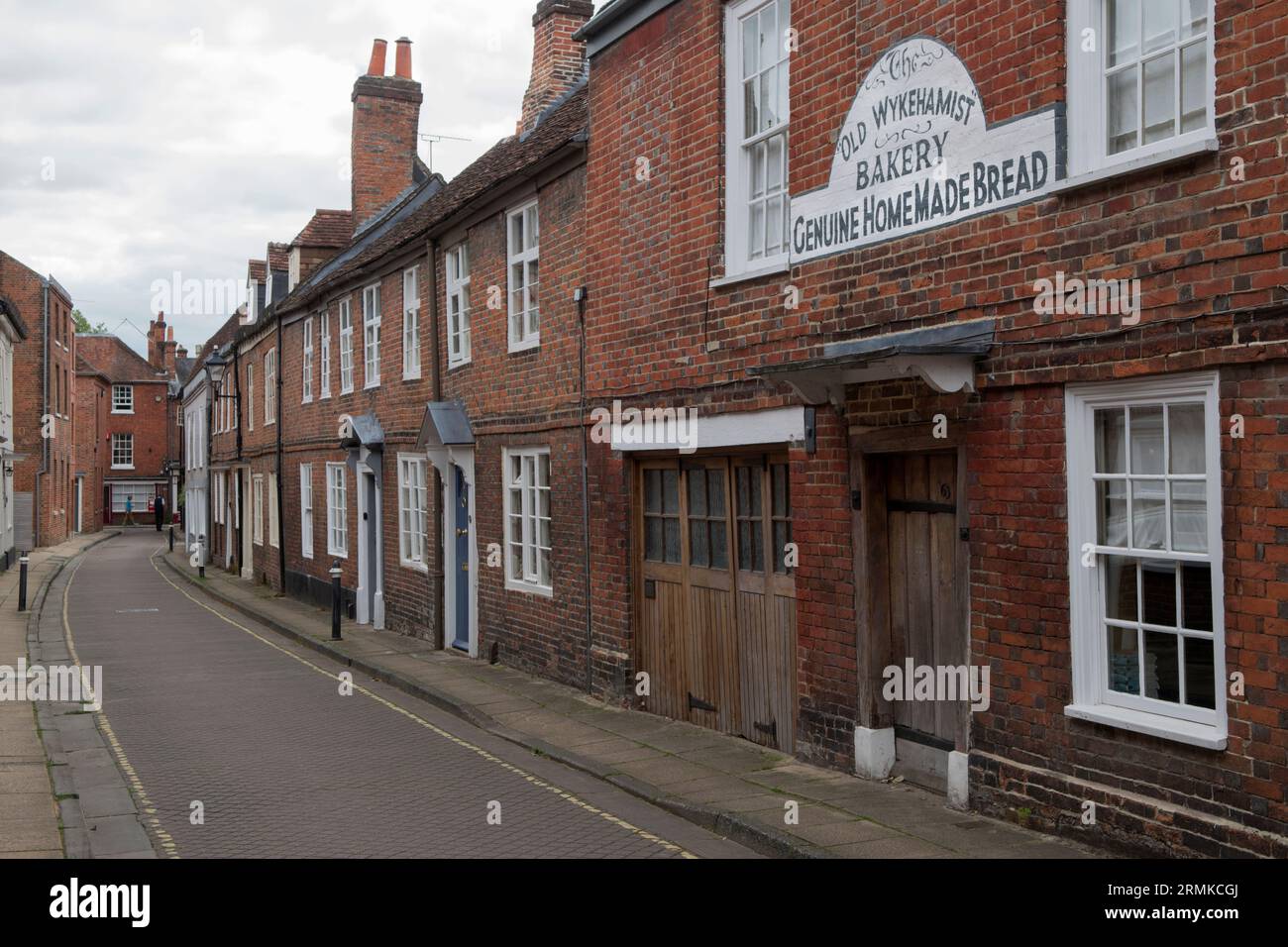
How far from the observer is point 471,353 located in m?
15.4

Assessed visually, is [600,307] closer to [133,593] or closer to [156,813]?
[156,813]

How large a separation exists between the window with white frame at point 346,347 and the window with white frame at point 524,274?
7.89 meters

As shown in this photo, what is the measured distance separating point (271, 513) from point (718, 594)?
20.5 metres

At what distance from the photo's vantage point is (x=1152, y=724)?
5.97 m

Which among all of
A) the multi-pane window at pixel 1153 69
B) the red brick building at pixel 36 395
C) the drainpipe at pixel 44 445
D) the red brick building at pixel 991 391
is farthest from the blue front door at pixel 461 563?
the drainpipe at pixel 44 445

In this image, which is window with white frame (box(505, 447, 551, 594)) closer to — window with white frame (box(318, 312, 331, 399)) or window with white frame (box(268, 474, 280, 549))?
window with white frame (box(318, 312, 331, 399))

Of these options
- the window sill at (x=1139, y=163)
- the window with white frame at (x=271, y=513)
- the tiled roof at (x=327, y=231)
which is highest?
the tiled roof at (x=327, y=231)

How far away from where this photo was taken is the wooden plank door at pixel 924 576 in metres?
7.59

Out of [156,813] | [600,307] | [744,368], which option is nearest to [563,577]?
[600,307]

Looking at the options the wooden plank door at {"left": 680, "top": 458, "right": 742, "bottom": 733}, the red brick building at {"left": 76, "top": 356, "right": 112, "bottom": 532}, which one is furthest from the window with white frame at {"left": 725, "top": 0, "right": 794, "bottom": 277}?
the red brick building at {"left": 76, "top": 356, "right": 112, "bottom": 532}

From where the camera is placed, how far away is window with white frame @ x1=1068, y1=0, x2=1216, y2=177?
583cm

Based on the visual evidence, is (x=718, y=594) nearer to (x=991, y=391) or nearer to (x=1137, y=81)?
(x=991, y=391)

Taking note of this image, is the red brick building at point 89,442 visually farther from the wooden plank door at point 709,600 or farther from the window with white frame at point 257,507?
the wooden plank door at point 709,600

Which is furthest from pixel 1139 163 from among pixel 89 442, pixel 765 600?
pixel 89 442
